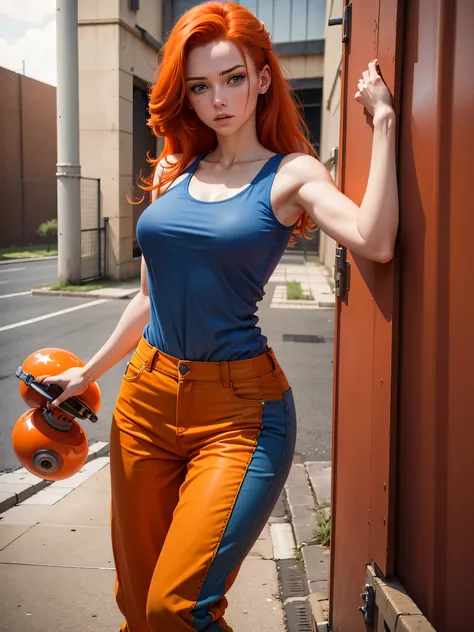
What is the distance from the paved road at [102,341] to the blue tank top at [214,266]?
3.21 metres

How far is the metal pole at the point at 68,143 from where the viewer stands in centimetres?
1380

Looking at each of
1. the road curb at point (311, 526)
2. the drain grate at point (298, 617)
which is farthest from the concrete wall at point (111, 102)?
the drain grate at point (298, 617)

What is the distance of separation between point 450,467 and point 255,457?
50cm

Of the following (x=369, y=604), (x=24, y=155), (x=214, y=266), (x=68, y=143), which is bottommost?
(x=369, y=604)

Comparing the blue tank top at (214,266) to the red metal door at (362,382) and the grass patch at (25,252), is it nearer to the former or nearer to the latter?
the red metal door at (362,382)

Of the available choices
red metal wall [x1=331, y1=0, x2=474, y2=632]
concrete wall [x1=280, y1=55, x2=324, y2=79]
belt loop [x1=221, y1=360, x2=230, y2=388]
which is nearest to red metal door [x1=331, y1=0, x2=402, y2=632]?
red metal wall [x1=331, y1=0, x2=474, y2=632]

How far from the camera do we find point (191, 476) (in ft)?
5.95

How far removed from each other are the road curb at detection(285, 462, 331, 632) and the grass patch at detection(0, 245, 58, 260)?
2466cm

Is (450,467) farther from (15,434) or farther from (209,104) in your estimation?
(15,434)

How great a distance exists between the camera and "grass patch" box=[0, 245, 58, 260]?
28344 millimetres

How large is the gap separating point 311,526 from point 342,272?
6.32 feet

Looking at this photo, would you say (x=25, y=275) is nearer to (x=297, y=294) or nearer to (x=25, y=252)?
(x=297, y=294)

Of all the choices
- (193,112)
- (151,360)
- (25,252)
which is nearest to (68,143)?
(193,112)

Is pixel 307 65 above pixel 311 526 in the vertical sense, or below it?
above
